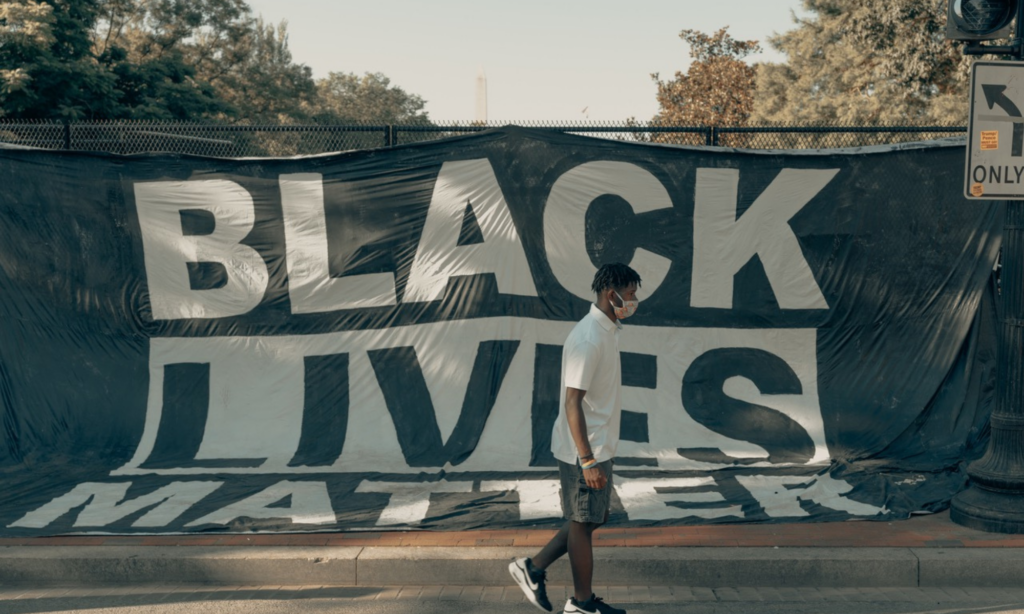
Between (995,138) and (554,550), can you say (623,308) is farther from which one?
(995,138)

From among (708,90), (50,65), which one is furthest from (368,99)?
(50,65)

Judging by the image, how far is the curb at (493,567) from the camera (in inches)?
204

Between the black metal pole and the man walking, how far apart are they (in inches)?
108

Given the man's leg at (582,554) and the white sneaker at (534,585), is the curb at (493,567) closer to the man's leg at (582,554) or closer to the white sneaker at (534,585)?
the white sneaker at (534,585)

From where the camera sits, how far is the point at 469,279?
23.7ft

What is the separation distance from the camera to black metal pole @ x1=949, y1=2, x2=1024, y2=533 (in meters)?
5.79

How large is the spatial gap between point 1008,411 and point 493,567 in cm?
343

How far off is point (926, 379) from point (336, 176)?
4792 millimetres

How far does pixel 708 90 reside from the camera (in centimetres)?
4031

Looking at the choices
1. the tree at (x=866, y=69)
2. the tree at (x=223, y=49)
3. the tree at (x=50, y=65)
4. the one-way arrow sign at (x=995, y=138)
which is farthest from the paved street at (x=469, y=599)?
the tree at (x=223, y=49)

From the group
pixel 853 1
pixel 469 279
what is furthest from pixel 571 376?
pixel 853 1

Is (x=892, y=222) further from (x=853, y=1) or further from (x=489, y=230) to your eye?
(x=853, y=1)

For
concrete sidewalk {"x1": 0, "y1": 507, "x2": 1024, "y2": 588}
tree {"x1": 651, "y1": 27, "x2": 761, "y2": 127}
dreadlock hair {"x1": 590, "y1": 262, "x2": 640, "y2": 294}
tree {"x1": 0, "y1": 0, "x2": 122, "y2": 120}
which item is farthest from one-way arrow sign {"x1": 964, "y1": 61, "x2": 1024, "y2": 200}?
tree {"x1": 651, "y1": 27, "x2": 761, "y2": 127}

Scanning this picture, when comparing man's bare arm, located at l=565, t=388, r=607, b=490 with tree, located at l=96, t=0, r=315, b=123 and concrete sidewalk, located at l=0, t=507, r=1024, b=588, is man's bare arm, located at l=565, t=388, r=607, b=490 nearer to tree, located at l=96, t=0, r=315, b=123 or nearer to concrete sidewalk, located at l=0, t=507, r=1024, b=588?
concrete sidewalk, located at l=0, t=507, r=1024, b=588
